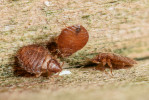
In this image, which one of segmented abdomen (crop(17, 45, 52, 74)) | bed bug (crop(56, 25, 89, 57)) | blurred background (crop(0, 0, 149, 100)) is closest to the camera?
blurred background (crop(0, 0, 149, 100))

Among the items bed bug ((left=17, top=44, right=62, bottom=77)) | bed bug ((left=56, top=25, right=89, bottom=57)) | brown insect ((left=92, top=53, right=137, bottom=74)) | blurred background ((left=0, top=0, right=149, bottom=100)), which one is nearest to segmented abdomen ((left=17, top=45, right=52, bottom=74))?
bed bug ((left=17, top=44, right=62, bottom=77))

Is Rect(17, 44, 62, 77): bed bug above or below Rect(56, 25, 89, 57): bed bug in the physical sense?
below

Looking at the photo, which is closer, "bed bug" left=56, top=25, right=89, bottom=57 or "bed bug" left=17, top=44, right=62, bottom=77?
"bed bug" left=17, top=44, right=62, bottom=77

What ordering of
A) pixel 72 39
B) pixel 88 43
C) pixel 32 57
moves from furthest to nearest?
pixel 88 43, pixel 72 39, pixel 32 57

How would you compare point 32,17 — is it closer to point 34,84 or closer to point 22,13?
point 22,13

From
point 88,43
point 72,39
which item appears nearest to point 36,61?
point 72,39

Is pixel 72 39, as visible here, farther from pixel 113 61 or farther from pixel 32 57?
pixel 113 61

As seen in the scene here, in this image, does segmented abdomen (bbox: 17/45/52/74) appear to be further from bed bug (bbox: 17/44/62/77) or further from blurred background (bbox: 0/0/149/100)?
blurred background (bbox: 0/0/149/100)
